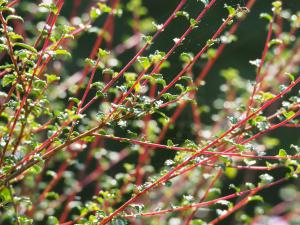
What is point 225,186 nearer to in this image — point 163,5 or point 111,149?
point 111,149

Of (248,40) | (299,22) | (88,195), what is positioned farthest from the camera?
(248,40)

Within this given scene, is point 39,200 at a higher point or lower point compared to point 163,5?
lower

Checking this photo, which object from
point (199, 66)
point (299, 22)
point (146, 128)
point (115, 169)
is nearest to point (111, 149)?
point (115, 169)

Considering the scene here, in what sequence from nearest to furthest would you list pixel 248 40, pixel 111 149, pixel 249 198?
1. pixel 249 198
2. pixel 111 149
3. pixel 248 40

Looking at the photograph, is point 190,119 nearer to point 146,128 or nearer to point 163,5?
point 163,5

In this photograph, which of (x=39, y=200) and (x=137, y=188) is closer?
(x=137, y=188)

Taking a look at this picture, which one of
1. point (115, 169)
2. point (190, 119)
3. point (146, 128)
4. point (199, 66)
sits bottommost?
point (146, 128)

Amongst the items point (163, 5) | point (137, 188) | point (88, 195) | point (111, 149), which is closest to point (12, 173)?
point (137, 188)

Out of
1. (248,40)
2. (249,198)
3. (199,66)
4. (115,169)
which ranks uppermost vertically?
(248,40)

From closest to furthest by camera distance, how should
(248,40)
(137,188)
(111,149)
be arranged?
1. (137,188)
2. (111,149)
3. (248,40)
